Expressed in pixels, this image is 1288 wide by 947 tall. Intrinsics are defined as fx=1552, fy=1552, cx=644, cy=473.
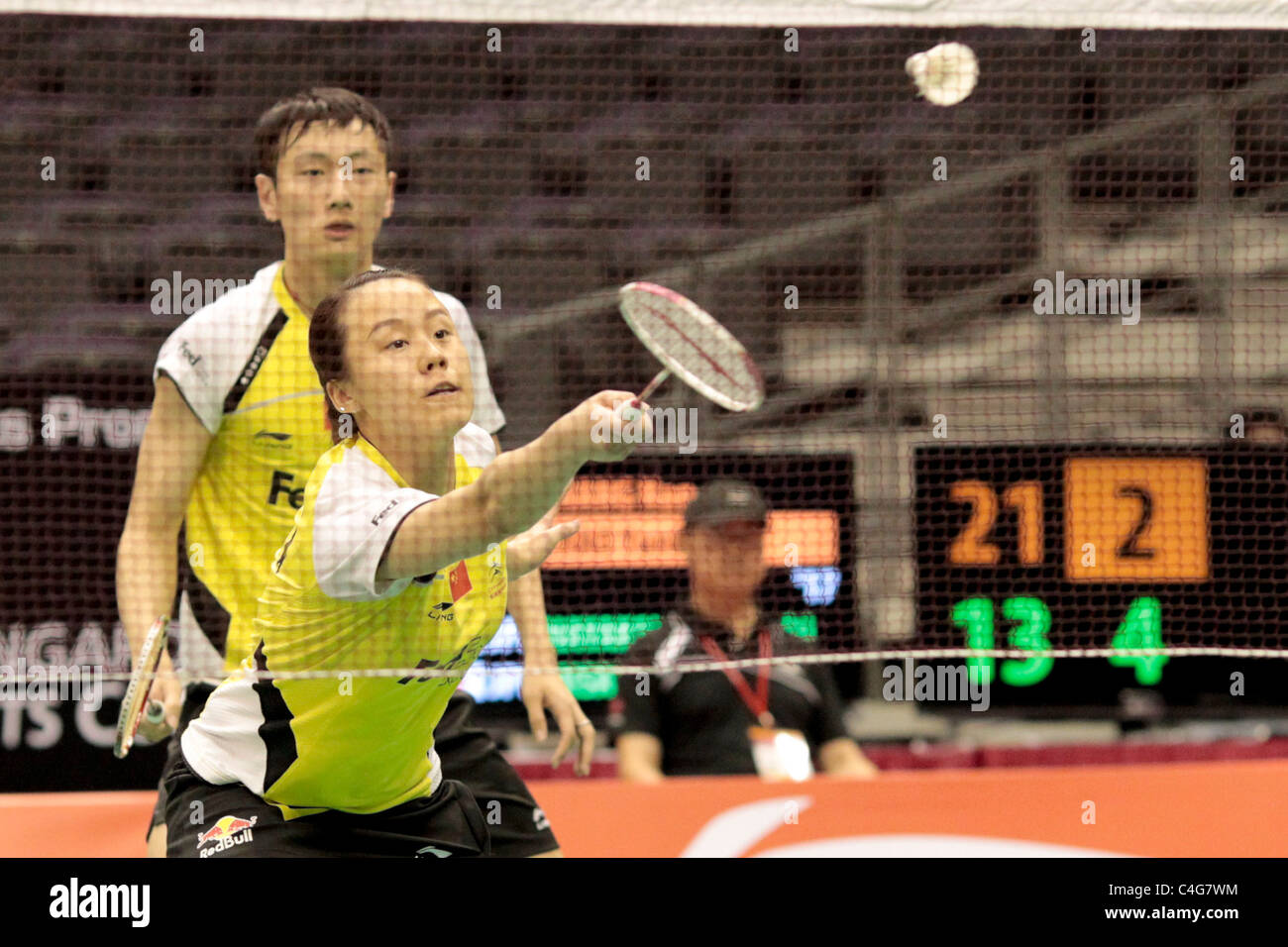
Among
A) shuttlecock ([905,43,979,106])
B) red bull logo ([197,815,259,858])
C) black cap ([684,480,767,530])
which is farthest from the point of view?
shuttlecock ([905,43,979,106])

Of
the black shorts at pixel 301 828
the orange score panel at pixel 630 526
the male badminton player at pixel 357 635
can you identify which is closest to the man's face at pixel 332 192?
the male badminton player at pixel 357 635

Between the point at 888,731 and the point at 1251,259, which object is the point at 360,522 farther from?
the point at 1251,259

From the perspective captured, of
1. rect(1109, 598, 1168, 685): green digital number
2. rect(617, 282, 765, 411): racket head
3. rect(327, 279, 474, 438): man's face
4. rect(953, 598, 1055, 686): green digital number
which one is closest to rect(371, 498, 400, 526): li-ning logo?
rect(327, 279, 474, 438): man's face

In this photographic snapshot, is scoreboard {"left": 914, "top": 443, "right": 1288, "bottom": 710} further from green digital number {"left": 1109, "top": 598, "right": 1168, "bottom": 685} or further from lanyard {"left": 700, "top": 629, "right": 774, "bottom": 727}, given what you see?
lanyard {"left": 700, "top": 629, "right": 774, "bottom": 727}

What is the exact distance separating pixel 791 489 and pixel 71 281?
3.83m

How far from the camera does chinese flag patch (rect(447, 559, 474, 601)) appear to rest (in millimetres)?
2689

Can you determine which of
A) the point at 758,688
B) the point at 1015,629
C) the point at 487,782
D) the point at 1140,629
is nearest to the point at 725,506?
the point at 758,688

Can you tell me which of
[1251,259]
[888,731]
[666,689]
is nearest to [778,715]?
[666,689]

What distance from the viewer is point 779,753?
406cm

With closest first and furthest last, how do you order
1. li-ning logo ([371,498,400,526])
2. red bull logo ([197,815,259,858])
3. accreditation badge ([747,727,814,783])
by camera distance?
li-ning logo ([371,498,400,526]) < red bull logo ([197,815,259,858]) < accreditation badge ([747,727,814,783])

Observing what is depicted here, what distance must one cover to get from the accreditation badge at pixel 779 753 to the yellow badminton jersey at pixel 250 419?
4.61ft

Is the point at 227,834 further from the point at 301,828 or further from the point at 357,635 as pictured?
the point at 357,635

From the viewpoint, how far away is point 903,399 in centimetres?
743

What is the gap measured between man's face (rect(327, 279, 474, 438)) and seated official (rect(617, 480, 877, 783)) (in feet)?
4.84
